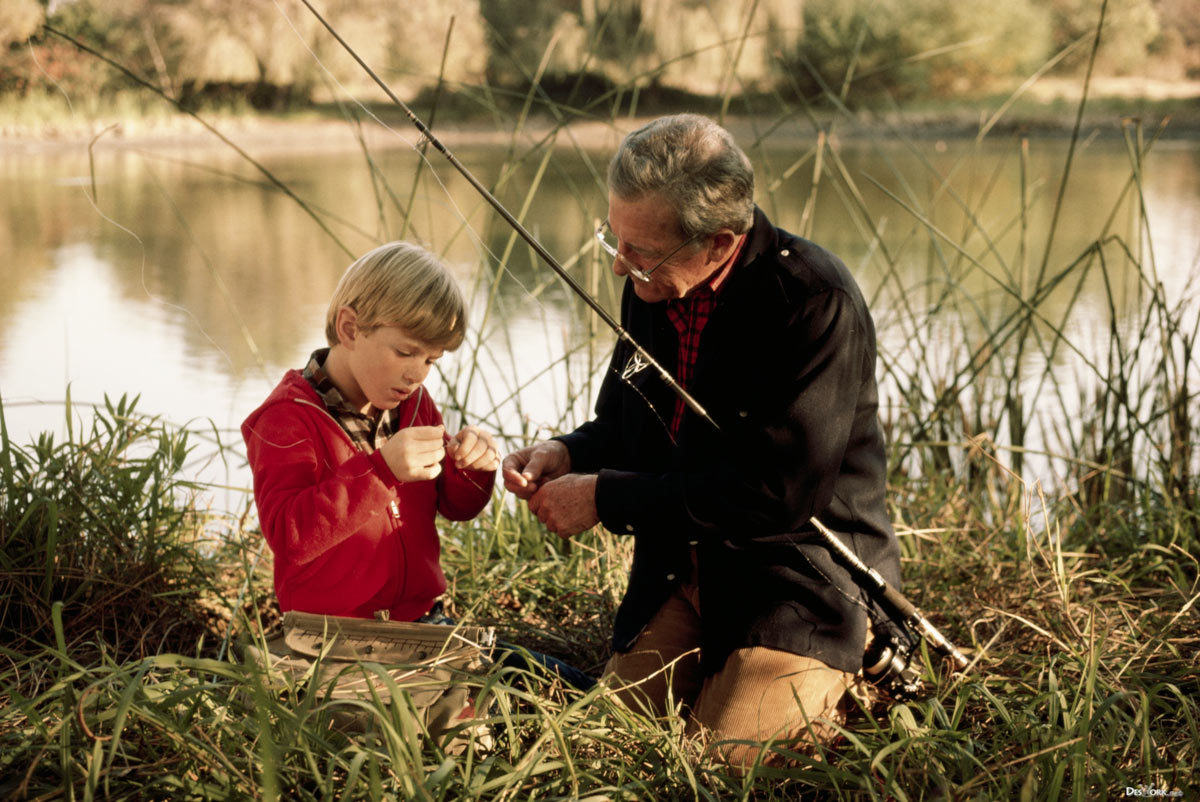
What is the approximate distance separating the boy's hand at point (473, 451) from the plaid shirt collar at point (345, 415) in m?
0.15

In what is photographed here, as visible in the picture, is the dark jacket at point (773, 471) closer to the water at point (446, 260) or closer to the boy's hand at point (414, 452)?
the boy's hand at point (414, 452)

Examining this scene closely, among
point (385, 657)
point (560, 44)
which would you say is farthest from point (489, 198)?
point (560, 44)

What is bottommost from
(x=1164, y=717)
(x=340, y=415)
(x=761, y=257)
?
(x=1164, y=717)

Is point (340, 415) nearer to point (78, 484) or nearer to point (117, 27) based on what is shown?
point (78, 484)

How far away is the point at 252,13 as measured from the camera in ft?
20.6

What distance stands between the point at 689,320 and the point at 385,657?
0.79 metres

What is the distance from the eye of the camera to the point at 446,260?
2646 mm

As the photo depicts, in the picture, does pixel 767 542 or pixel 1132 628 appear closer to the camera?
pixel 767 542

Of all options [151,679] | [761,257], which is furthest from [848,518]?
[151,679]

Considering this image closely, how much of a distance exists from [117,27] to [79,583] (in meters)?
4.88

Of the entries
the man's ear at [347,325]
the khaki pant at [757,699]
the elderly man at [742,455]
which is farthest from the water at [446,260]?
the khaki pant at [757,699]

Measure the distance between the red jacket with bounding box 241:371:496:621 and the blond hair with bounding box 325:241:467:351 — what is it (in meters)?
0.17

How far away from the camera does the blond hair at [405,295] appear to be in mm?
1701

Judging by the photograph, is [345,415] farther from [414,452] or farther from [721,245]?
[721,245]
